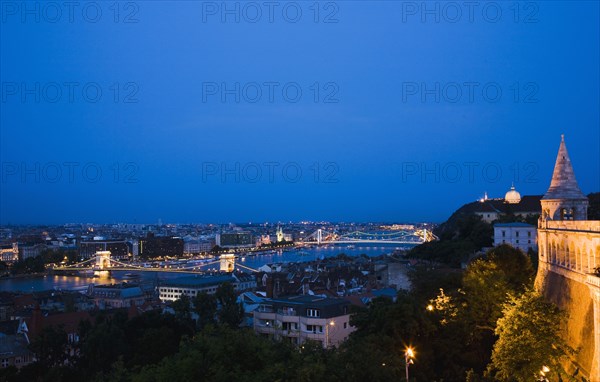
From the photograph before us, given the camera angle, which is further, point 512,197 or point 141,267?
point 141,267

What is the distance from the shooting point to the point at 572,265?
580cm

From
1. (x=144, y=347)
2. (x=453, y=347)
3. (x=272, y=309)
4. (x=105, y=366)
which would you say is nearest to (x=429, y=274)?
(x=272, y=309)

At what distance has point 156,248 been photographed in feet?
195

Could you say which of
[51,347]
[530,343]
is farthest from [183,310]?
[530,343]

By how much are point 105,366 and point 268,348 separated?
600cm

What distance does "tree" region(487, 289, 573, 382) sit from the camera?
5012 millimetres

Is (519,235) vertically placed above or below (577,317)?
above

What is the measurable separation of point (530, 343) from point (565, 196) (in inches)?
114

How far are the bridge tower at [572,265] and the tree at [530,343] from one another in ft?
0.48

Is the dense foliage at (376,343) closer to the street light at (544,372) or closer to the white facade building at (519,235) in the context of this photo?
the street light at (544,372)

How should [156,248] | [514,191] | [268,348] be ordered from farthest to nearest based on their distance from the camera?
[156,248], [514,191], [268,348]

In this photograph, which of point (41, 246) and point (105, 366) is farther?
point (41, 246)

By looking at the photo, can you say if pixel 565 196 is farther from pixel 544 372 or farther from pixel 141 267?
pixel 141 267

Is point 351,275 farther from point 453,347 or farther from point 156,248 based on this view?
point 156,248
